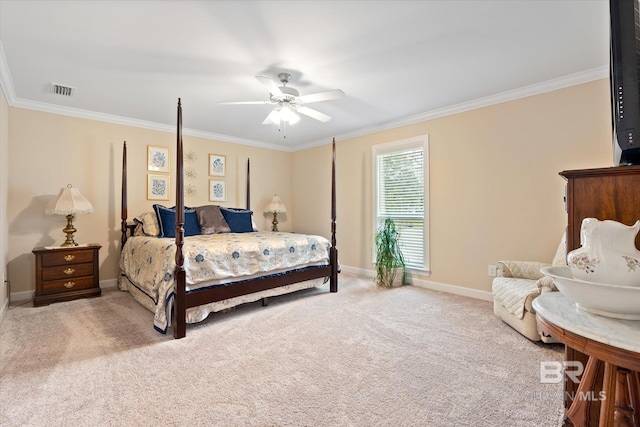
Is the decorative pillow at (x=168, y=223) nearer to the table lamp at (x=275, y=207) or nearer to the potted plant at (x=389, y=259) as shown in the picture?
the table lamp at (x=275, y=207)

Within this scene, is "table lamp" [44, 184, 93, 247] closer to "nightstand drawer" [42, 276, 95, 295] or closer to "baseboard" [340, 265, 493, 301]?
"nightstand drawer" [42, 276, 95, 295]

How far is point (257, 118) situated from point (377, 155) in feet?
6.09

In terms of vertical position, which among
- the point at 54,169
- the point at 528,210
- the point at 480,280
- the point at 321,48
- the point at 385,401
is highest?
the point at 321,48

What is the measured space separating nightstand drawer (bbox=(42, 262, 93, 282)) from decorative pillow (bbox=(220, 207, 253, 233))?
176 centimetres

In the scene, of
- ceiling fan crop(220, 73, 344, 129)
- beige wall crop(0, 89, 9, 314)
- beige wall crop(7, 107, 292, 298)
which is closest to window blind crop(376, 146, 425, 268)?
ceiling fan crop(220, 73, 344, 129)

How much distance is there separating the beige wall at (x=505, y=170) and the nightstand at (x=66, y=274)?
13.6 ft

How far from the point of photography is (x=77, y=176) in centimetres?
396

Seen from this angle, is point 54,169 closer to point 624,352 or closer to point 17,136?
point 17,136

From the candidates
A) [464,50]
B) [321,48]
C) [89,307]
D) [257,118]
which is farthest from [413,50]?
[89,307]

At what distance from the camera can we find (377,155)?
468 centimetres

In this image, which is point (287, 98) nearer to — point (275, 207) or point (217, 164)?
point (217, 164)

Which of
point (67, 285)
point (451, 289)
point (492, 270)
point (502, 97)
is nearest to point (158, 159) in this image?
point (67, 285)

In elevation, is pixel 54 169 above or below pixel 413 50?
below

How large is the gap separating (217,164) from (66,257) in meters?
2.45
